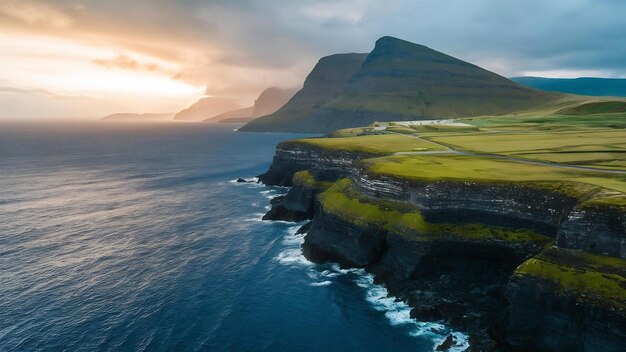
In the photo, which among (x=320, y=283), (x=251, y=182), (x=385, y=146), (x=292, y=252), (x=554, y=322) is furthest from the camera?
(x=251, y=182)

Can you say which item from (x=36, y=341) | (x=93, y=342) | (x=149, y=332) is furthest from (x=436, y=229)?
(x=36, y=341)

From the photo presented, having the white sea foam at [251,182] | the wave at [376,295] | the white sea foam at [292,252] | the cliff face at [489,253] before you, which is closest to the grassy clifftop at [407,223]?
the cliff face at [489,253]

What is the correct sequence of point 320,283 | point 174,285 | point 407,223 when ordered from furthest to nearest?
point 407,223, point 320,283, point 174,285

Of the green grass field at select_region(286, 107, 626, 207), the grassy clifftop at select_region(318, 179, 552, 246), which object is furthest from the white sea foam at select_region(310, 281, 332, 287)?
the green grass field at select_region(286, 107, 626, 207)

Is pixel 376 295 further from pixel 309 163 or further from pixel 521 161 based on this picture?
pixel 309 163

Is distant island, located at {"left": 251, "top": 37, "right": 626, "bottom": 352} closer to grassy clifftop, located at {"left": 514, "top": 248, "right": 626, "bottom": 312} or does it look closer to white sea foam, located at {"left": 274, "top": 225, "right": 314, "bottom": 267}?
grassy clifftop, located at {"left": 514, "top": 248, "right": 626, "bottom": 312}

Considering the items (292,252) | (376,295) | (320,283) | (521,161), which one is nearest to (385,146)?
(521,161)

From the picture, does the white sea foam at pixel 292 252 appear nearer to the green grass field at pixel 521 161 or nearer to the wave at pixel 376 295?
the wave at pixel 376 295

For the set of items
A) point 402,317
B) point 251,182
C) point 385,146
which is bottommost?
point 402,317
